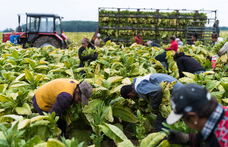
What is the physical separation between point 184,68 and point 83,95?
2.70 metres

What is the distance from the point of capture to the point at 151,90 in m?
2.68

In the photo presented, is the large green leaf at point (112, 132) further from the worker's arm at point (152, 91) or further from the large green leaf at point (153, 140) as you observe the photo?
the worker's arm at point (152, 91)

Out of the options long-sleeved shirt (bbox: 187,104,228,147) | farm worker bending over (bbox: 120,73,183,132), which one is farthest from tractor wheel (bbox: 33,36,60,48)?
long-sleeved shirt (bbox: 187,104,228,147)

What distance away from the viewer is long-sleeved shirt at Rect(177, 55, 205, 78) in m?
4.39

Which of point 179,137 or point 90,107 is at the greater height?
point 179,137

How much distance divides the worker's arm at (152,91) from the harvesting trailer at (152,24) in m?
8.86

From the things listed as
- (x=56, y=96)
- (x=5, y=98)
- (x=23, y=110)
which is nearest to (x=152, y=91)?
(x=56, y=96)

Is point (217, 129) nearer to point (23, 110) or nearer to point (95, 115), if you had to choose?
point (95, 115)

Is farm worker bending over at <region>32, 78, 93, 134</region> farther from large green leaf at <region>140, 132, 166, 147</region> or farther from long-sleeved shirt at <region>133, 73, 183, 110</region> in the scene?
large green leaf at <region>140, 132, 166, 147</region>

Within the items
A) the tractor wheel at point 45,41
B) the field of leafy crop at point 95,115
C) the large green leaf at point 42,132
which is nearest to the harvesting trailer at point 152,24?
the tractor wheel at point 45,41

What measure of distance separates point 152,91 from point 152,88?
1.8 inches

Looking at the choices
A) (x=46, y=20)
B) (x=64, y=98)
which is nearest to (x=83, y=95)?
(x=64, y=98)

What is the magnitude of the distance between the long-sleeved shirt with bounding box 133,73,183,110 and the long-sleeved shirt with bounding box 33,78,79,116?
0.89 m

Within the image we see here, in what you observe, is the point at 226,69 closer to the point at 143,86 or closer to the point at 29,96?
the point at 143,86
